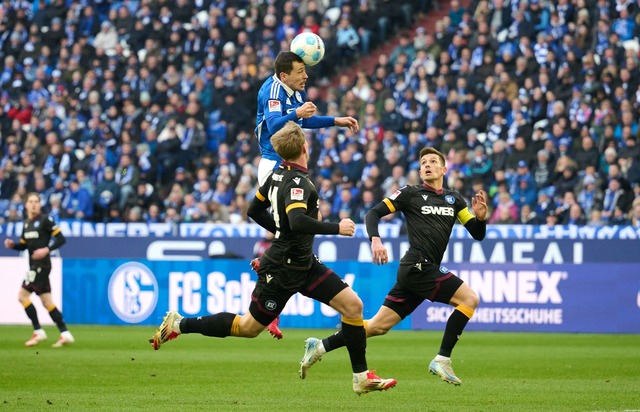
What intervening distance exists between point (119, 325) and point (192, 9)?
11357 mm

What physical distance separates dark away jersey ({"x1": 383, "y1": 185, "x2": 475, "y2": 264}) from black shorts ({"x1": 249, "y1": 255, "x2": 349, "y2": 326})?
1706mm

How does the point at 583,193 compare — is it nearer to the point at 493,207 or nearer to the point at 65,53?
the point at 493,207

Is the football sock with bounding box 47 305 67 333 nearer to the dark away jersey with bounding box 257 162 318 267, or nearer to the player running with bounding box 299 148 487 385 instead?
the player running with bounding box 299 148 487 385

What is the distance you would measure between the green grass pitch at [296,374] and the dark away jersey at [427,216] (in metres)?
1.41

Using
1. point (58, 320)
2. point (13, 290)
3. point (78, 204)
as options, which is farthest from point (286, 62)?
point (78, 204)

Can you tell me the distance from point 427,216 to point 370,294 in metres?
9.67

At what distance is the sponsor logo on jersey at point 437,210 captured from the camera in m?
11.5

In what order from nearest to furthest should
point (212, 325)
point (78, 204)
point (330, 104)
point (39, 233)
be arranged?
point (212, 325)
point (39, 233)
point (330, 104)
point (78, 204)

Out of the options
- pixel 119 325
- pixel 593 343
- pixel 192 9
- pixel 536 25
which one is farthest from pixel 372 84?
pixel 593 343

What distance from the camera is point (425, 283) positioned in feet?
37.0

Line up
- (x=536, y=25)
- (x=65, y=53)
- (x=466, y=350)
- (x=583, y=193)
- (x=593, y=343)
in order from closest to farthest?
(x=466, y=350)
(x=593, y=343)
(x=583, y=193)
(x=536, y=25)
(x=65, y=53)

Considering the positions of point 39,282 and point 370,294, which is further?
point 370,294

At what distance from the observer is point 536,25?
25.0m

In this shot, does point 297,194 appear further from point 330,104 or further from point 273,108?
point 330,104
